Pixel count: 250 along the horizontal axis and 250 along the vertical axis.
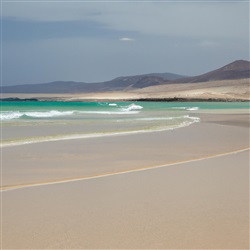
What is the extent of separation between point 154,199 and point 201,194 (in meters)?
0.60

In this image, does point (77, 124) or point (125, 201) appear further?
point (77, 124)

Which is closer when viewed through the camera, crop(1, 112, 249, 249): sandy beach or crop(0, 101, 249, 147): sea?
crop(1, 112, 249, 249): sandy beach

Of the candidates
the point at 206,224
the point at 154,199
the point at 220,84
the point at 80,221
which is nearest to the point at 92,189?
the point at 154,199

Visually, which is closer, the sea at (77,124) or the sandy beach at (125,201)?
the sandy beach at (125,201)

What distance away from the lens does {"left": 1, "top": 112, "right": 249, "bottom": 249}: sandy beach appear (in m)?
4.35

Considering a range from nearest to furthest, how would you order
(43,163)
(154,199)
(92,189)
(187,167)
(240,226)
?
(240,226)
(154,199)
(92,189)
(187,167)
(43,163)

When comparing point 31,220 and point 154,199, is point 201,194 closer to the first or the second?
point 154,199

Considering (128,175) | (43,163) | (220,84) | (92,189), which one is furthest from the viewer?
(220,84)

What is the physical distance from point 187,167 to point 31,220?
3868 mm

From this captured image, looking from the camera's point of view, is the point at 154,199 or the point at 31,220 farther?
the point at 154,199

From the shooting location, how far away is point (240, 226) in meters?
4.67

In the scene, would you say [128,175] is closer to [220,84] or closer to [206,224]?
[206,224]

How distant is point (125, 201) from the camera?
222 inches

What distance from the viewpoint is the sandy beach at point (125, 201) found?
435 centimetres
